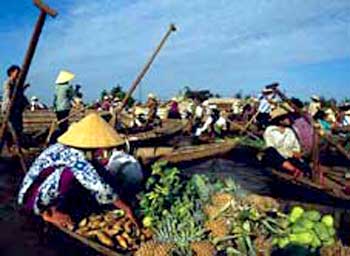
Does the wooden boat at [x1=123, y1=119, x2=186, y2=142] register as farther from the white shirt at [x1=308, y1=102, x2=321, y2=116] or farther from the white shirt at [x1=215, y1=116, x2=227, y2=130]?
the white shirt at [x1=308, y1=102, x2=321, y2=116]

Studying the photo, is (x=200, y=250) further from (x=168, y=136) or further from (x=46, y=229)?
(x=168, y=136)

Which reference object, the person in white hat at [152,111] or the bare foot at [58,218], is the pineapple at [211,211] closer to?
the bare foot at [58,218]

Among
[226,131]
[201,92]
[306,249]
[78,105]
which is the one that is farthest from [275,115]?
[201,92]

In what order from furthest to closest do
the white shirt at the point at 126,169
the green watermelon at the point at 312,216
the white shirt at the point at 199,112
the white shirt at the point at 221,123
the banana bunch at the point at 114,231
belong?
the white shirt at the point at 199,112 < the white shirt at the point at 221,123 < the white shirt at the point at 126,169 < the banana bunch at the point at 114,231 < the green watermelon at the point at 312,216

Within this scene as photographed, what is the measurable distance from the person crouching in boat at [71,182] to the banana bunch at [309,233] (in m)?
1.19

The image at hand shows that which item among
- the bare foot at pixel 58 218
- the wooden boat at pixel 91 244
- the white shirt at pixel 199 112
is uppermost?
the white shirt at pixel 199 112

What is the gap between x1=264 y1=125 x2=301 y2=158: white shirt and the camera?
23.5 feet

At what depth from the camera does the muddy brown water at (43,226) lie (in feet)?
13.6

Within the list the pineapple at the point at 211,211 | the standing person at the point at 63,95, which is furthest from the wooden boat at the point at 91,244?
the standing person at the point at 63,95

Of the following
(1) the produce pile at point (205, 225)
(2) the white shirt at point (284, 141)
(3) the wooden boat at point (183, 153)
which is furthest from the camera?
(3) the wooden boat at point (183, 153)

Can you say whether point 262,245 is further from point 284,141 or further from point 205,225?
point 284,141

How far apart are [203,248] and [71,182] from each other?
1.27 metres

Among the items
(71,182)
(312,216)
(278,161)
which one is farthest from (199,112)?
(312,216)

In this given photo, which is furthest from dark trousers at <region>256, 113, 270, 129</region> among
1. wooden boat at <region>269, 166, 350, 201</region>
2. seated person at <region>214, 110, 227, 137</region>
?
wooden boat at <region>269, 166, 350, 201</region>
